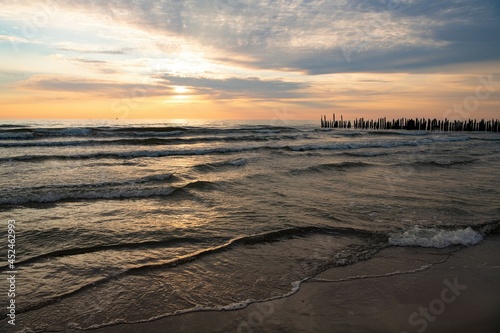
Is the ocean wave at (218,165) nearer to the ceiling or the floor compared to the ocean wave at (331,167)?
nearer to the ceiling

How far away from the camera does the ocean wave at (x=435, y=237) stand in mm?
6699

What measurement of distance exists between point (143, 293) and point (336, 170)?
1361 cm

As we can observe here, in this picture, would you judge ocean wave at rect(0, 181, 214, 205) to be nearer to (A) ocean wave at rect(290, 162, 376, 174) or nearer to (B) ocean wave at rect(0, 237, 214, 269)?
(B) ocean wave at rect(0, 237, 214, 269)

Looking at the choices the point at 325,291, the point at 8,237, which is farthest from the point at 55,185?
the point at 325,291

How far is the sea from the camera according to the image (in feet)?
14.9

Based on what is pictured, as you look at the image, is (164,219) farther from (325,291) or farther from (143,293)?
(325,291)

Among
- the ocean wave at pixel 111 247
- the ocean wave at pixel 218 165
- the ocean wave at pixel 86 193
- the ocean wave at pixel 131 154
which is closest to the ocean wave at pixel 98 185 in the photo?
the ocean wave at pixel 86 193

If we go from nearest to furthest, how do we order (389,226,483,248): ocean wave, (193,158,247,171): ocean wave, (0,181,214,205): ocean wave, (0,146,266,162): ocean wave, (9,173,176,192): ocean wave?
(389,226,483,248): ocean wave → (0,181,214,205): ocean wave → (9,173,176,192): ocean wave → (193,158,247,171): ocean wave → (0,146,266,162): ocean wave

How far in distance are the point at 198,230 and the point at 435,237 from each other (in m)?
5.04

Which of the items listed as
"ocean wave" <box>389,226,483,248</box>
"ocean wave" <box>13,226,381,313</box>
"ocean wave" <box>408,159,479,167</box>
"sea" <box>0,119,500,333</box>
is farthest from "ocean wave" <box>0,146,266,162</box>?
"ocean wave" <box>389,226,483,248</box>

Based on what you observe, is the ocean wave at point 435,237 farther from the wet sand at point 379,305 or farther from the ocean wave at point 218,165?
the ocean wave at point 218,165

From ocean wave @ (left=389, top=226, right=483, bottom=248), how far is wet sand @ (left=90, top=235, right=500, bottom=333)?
0.79 m

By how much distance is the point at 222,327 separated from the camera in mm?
3859

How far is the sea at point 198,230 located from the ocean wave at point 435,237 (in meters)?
0.03
